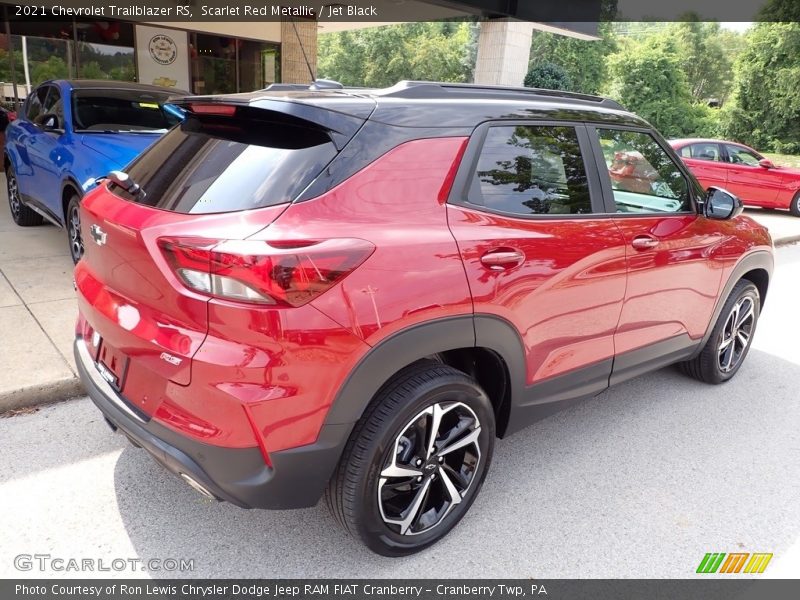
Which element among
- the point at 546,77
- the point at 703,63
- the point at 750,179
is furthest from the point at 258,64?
the point at 703,63

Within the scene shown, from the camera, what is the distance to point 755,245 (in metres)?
4.14

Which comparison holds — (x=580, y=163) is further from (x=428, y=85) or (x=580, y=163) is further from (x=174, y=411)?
(x=174, y=411)

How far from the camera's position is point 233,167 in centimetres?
222

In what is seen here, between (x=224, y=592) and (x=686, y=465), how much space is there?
8.00 ft

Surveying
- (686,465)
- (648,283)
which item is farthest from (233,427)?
(686,465)

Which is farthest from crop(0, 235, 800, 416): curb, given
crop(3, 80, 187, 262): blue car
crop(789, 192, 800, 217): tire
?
crop(789, 192, 800, 217): tire

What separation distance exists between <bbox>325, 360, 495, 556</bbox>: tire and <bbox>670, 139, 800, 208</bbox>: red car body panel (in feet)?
38.7

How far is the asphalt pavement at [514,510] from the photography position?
8.13 feet

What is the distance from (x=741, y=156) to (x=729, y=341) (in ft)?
33.6

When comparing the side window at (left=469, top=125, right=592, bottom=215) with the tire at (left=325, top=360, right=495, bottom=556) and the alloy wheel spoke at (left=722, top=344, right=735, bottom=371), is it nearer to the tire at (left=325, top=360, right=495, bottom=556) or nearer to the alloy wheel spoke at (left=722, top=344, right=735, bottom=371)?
the tire at (left=325, top=360, right=495, bottom=556)

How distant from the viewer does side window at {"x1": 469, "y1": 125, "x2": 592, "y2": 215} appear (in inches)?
99.1

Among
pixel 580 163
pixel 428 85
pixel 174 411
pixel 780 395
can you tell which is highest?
pixel 428 85

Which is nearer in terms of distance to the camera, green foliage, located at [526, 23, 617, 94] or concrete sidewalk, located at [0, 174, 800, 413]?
concrete sidewalk, located at [0, 174, 800, 413]

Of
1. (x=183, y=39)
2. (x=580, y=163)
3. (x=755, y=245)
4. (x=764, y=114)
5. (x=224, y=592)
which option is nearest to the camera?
(x=224, y=592)
